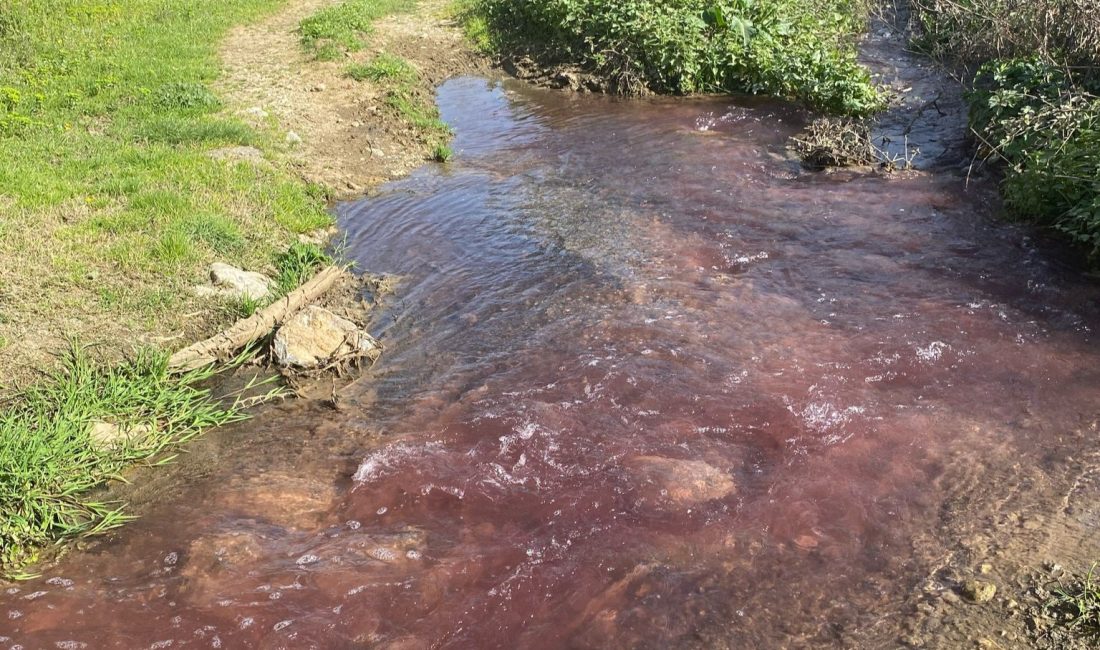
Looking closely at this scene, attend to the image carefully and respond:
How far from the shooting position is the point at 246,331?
6.95 meters

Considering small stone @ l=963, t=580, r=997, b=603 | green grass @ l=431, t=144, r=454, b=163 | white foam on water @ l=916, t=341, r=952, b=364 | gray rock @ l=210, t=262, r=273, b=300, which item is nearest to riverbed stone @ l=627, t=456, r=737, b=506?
small stone @ l=963, t=580, r=997, b=603

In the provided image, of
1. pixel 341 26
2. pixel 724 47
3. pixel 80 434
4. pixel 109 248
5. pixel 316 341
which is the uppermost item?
pixel 341 26

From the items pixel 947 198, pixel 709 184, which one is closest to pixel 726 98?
pixel 709 184

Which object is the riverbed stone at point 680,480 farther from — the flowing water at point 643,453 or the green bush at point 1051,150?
the green bush at point 1051,150

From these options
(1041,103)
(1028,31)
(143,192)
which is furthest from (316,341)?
(1028,31)

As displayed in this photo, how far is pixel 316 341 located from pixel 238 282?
52.3 inches

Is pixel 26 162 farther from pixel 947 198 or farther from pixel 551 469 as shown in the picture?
pixel 947 198

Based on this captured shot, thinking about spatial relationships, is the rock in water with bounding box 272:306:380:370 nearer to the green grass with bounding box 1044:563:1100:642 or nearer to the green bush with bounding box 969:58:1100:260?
the green grass with bounding box 1044:563:1100:642

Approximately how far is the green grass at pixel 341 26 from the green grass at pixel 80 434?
9530 mm

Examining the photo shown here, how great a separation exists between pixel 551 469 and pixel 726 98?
8989 mm

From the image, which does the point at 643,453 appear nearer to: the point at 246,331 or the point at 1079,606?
the point at 1079,606

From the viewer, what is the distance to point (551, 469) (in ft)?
17.5

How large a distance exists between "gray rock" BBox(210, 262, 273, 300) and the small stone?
18.9 ft

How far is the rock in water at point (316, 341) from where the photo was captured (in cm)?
671
